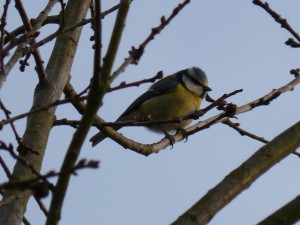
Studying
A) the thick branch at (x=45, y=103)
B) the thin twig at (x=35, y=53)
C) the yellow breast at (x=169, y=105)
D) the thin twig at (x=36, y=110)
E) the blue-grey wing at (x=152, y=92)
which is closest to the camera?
the thin twig at (x=36, y=110)

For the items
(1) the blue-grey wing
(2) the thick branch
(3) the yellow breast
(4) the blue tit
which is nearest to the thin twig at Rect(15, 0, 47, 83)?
(2) the thick branch

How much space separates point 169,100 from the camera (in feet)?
20.9

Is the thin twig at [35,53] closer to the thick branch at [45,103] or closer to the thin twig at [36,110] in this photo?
the thick branch at [45,103]

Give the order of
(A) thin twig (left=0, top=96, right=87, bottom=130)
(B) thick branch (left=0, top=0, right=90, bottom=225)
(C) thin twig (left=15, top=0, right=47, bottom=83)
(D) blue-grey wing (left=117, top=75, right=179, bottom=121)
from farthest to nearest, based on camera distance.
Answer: (D) blue-grey wing (left=117, top=75, right=179, bottom=121) → (C) thin twig (left=15, top=0, right=47, bottom=83) → (B) thick branch (left=0, top=0, right=90, bottom=225) → (A) thin twig (left=0, top=96, right=87, bottom=130)

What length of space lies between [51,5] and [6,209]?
4.43 feet

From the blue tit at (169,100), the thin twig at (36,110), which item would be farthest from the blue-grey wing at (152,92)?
the thin twig at (36,110)

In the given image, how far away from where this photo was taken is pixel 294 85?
345 cm

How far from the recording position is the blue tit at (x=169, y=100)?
6.29 m

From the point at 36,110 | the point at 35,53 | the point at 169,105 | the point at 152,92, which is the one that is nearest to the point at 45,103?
the point at 35,53

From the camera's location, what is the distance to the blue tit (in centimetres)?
629

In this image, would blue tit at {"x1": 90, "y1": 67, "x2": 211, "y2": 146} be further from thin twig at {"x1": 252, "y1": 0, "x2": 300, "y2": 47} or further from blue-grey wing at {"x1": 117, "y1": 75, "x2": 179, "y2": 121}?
thin twig at {"x1": 252, "y1": 0, "x2": 300, "y2": 47}

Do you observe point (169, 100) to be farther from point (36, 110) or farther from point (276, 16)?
point (36, 110)

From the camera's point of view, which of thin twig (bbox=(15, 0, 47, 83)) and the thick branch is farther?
thin twig (bbox=(15, 0, 47, 83))

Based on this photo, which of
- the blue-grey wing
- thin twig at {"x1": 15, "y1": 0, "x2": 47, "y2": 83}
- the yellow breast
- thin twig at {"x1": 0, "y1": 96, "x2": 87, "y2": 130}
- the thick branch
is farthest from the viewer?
the blue-grey wing
